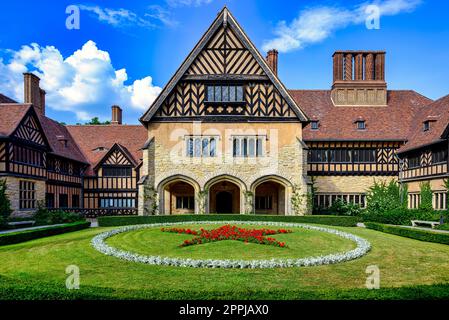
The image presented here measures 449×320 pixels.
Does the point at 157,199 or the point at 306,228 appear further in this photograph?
the point at 157,199

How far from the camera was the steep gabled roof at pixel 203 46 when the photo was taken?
23.6 meters

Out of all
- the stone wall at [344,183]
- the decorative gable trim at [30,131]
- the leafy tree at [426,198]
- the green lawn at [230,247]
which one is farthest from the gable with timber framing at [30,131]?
the leafy tree at [426,198]

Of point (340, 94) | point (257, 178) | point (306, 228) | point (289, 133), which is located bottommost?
point (306, 228)

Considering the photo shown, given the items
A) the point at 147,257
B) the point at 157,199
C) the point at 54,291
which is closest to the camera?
the point at 54,291

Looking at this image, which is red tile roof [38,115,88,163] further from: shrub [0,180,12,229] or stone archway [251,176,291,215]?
stone archway [251,176,291,215]

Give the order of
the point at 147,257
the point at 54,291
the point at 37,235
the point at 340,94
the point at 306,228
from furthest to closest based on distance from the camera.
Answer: the point at 340,94
the point at 306,228
the point at 37,235
the point at 147,257
the point at 54,291

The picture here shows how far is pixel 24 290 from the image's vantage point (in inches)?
242

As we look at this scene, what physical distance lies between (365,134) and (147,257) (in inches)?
922

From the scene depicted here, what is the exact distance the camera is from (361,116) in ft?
96.1

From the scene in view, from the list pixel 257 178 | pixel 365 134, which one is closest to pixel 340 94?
pixel 365 134

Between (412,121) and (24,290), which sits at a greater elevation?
(412,121)

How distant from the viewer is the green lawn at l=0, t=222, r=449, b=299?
19.7 feet
